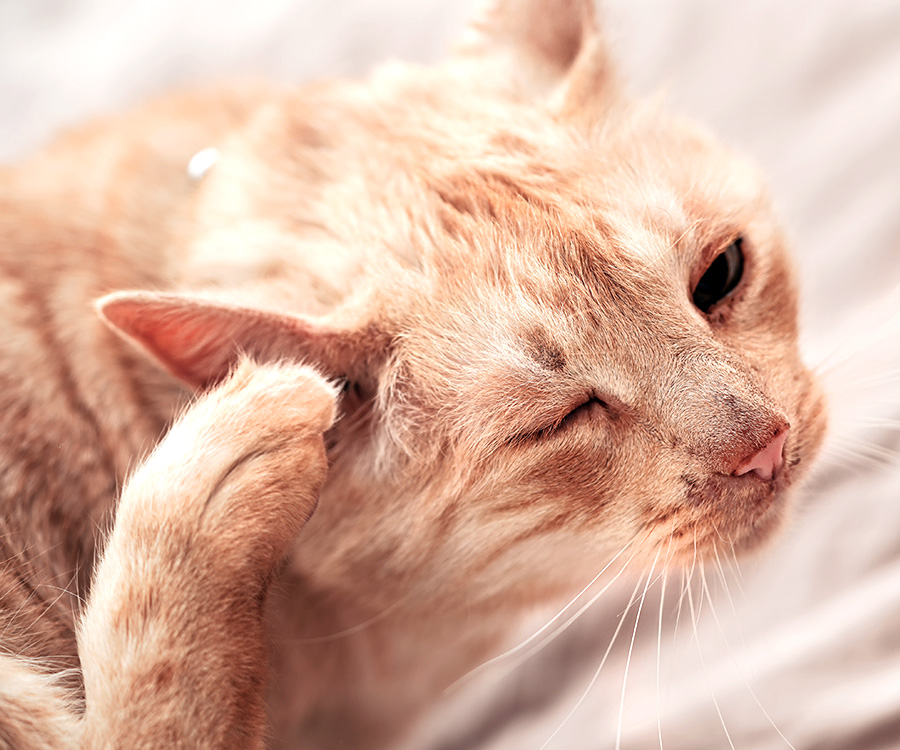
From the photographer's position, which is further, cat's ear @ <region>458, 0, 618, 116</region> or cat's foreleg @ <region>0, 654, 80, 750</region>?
cat's ear @ <region>458, 0, 618, 116</region>

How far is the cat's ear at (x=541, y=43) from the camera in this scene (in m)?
1.42

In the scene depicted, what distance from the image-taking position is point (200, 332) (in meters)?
1.05

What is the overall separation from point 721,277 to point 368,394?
58 centimetres

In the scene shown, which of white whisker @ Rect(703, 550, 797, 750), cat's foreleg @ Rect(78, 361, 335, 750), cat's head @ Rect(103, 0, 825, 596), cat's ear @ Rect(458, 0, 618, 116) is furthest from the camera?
cat's ear @ Rect(458, 0, 618, 116)

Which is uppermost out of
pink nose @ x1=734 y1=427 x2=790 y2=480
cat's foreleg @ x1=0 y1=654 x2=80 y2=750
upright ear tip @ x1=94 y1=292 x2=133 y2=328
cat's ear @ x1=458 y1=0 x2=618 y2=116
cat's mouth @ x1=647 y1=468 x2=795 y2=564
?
cat's ear @ x1=458 y1=0 x2=618 y2=116

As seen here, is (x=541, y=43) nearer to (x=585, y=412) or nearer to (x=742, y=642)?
(x=585, y=412)

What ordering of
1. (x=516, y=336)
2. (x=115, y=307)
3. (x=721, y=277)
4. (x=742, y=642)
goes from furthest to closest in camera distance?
(x=742, y=642)
(x=721, y=277)
(x=516, y=336)
(x=115, y=307)

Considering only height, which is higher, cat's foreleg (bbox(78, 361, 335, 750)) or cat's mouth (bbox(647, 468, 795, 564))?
cat's mouth (bbox(647, 468, 795, 564))

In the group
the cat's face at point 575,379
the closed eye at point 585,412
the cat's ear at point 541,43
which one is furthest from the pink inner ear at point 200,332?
the cat's ear at point 541,43

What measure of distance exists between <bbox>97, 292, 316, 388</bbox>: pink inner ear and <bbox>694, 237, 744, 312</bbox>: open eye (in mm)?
599

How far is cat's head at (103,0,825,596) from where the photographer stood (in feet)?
3.66

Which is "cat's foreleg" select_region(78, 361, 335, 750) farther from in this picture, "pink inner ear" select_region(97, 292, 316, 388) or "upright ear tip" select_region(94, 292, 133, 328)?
"upright ear tip" select_region(94, 292, 133, 328)

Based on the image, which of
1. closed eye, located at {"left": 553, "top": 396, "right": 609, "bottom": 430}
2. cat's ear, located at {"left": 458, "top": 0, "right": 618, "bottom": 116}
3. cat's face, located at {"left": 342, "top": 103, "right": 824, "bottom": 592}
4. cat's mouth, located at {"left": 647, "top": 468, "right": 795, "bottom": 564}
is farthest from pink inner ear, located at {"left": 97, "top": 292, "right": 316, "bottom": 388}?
cat's ear, located at {"left": 458, "top": 0, "right": 618, "bottom": 116}

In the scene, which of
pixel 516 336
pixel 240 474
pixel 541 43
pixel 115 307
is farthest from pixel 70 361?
pixel 541 43
